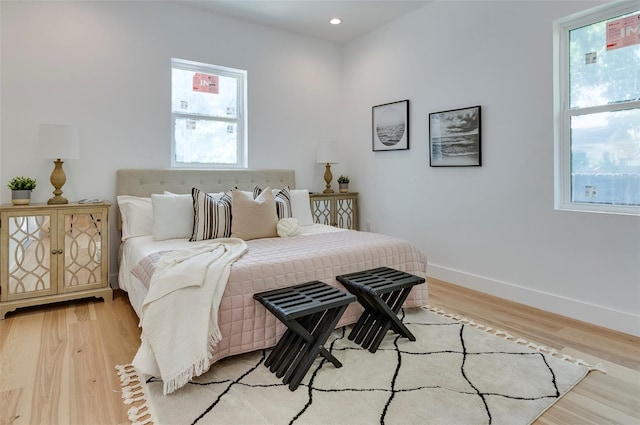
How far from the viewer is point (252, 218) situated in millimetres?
3039

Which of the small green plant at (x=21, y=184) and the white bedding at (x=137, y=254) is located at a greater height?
the small green plant at (x=21, y=184)

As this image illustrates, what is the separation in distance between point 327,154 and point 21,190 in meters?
2.91

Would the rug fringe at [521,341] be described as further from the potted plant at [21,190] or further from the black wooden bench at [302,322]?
the potted plant at [21,190]

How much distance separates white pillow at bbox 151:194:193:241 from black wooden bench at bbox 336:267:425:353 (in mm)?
1412

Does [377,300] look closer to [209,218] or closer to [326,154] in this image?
[209,218]

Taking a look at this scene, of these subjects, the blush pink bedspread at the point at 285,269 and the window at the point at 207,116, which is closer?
the blush pink bedspread at the point at 285,269

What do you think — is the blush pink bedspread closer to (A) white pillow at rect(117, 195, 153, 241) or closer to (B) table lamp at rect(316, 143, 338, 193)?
(A) white pillow at rect(117, 195, 153, 241)

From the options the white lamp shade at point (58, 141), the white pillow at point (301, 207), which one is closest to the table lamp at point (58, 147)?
the white lamp shade at point (58, 141)

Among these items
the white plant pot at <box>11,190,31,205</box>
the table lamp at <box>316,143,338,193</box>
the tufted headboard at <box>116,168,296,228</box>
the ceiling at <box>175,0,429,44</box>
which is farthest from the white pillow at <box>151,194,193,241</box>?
the ceiling at <box>175,0,429,44</box>

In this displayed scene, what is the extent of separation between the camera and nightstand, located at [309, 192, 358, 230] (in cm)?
436

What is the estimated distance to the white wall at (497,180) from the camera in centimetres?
265

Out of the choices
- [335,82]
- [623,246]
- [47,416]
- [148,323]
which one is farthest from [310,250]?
[335,82]

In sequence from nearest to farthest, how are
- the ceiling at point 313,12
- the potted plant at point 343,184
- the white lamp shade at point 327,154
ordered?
the ceiling at point 313,12 → the white lamp shade at point 327,154 → the potted plant at point 343,184

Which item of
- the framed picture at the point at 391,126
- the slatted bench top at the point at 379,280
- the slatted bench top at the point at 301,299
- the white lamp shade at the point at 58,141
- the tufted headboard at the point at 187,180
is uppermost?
the framed picture at the point at 391,126
